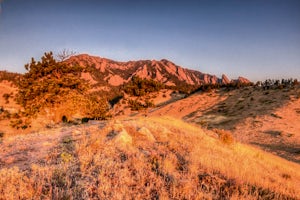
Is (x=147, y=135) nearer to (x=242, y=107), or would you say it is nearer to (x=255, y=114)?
(x=255, y=114)

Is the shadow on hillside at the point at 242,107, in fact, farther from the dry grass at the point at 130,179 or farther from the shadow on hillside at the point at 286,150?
the dry grass at the point at 130,179

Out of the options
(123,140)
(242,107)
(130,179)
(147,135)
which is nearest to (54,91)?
(147,135)

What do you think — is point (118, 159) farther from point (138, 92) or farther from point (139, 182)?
point (138, 92)

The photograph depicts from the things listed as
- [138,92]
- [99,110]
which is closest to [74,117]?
[99,110]

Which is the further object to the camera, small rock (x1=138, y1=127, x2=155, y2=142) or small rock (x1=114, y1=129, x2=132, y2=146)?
small rock (x1=138, y1=127, x2=155, y2=142)

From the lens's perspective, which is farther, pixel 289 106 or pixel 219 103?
pixel 219 103

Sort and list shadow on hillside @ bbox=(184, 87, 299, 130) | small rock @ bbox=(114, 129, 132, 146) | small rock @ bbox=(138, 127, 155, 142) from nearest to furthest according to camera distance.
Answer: small rock @ bbox=(114, 129, 132, 146) < small rock @ bbox=(138, 127, 155, 142) < shadow on hillside @ bbox=(184, 87, 299, 130)

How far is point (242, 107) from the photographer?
41844 millimetres

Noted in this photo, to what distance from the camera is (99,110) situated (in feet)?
91.5

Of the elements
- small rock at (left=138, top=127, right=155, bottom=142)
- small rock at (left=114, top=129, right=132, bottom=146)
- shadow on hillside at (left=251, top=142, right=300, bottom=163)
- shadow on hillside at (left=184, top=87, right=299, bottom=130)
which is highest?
small rock at (left=114, top=129, right=132, bottom=146)

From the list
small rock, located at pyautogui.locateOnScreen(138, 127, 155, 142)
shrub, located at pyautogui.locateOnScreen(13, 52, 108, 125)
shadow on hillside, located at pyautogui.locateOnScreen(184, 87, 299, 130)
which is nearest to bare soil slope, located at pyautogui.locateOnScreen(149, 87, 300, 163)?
shadow on hillside, located at pyautogui.locateOnScreen(184, 87, 299, 130)

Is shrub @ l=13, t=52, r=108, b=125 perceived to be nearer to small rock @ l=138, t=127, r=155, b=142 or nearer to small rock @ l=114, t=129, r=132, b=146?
small rock @ l=138, t=127, r=155, b=142

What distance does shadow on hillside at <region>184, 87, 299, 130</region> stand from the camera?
34.6 metres

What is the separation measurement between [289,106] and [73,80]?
3202 cm
